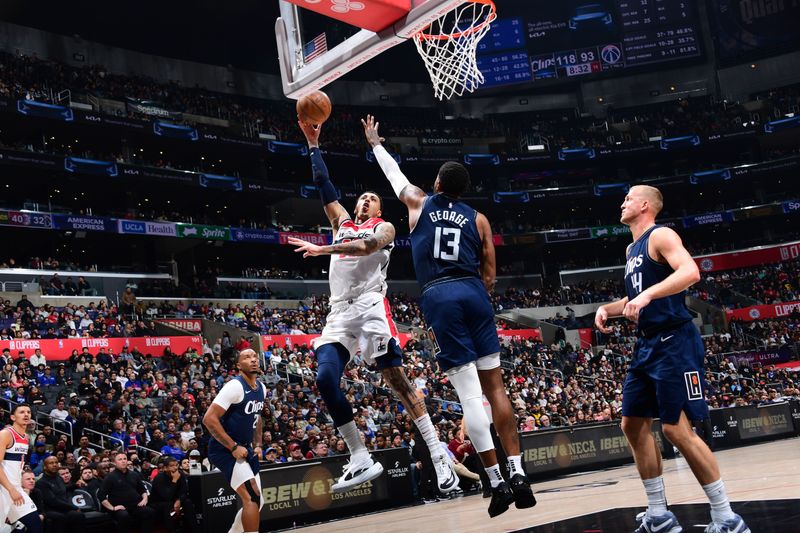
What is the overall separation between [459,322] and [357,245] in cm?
92

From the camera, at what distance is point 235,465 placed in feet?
24.6

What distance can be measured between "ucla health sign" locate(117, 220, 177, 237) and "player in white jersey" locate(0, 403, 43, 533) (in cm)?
2378

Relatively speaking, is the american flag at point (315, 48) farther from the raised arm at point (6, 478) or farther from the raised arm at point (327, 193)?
the raised arm at point (6, 478)

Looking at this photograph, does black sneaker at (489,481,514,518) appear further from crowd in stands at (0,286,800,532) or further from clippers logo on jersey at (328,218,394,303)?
crowd in stands at (0,286,800,532)

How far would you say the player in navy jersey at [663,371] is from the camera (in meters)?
4.87

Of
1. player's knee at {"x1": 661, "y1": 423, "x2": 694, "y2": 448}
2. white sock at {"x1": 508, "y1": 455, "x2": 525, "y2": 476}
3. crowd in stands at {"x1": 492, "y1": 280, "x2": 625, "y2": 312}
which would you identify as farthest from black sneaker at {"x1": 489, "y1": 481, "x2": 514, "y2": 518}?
crowd in stands at {"x1": 492, "y1": 280, "x2": 625, "y2": 312}

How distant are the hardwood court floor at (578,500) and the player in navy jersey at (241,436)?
166 centimetres

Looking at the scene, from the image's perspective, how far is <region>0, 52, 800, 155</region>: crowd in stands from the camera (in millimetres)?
33031

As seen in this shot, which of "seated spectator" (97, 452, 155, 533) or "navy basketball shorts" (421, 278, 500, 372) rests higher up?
"navy basketball shorts" (421, 278, 500, 372)

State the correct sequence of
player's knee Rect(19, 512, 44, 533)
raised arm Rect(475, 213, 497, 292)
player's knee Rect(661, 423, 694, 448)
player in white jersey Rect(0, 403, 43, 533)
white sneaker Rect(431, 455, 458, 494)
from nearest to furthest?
player's knee Rect(661, 423, 694, 448)
raised arm Rect(475, 213, 497, 292)
white sneaker Rect(431, 455, 458, 494)
player in white jersey Rect(0, 403, 43, 533)
player's knee Rect(19, 512, 44, 533)

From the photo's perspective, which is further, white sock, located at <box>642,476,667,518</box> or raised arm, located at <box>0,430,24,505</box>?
raised arm, located at <box>0,430,24,505</box>

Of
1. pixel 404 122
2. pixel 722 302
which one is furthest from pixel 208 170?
pixel 722 302

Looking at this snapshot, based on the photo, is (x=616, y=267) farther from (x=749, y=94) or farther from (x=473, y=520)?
(x=473, y=520)

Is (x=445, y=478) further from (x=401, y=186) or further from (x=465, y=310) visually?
(x=401, y=186)
